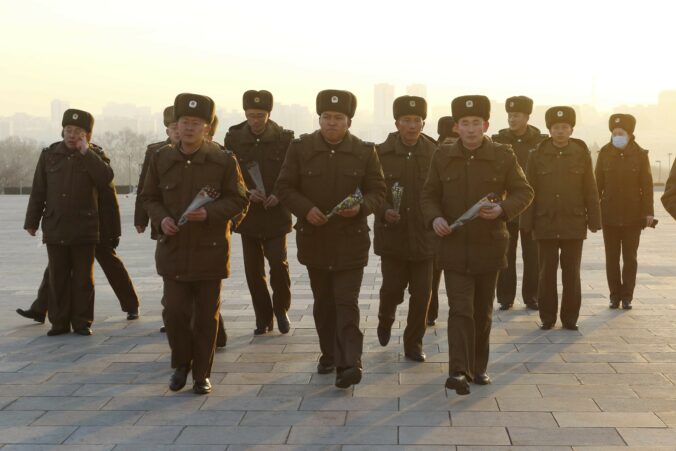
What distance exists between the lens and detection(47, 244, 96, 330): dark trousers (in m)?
8.41

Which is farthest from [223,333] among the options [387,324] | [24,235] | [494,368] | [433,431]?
[24,235]

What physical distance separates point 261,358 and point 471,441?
8.60ft

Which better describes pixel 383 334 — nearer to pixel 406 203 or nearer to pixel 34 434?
pixel 406 203

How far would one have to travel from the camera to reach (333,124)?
6434 mm

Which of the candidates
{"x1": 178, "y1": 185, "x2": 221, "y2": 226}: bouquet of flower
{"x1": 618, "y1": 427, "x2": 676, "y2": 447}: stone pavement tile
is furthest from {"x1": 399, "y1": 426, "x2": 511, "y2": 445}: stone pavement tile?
{"x1": 178, "y1": 185, "x2": 221, "y2": 226}: bouquet of flower

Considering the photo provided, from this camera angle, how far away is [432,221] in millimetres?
6234

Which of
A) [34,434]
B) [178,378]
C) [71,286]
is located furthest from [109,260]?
[34,434]

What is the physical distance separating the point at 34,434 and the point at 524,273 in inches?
232

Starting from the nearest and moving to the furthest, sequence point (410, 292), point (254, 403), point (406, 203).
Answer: point (254, 403), point (406, 203), point (410, 292)

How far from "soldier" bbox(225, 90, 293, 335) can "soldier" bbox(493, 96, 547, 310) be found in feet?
8.30

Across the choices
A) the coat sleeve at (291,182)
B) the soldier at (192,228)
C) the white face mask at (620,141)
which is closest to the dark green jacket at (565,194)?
the white face mask at (620,141)

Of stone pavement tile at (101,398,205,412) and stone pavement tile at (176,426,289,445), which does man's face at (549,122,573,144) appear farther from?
stone pavement tile at (176,426,289,445)

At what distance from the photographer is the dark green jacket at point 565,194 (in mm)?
8617

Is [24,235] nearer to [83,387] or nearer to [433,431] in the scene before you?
[83,387]
